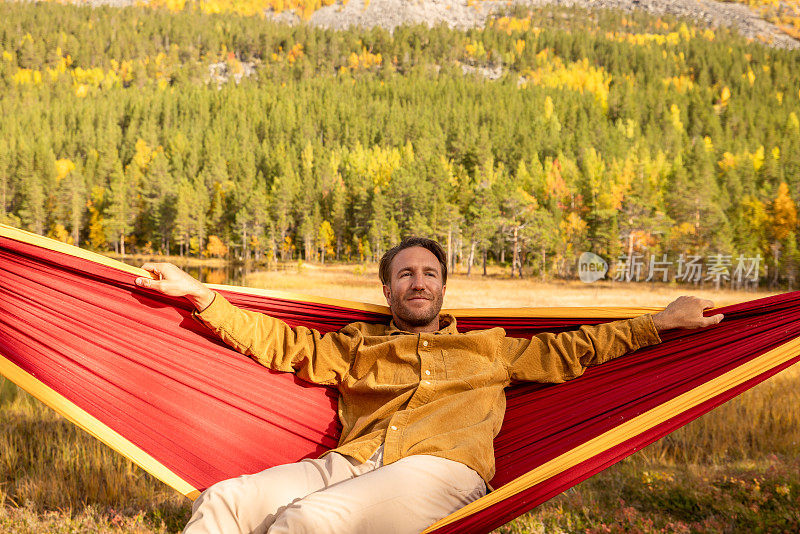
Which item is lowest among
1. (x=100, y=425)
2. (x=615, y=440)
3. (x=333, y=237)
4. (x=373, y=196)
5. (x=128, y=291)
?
(x=333, y=237)

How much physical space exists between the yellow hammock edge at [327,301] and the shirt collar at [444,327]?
0.08m

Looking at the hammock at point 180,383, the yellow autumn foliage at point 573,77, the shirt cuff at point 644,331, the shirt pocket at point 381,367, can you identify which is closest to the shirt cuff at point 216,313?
the hammock at point 180,383

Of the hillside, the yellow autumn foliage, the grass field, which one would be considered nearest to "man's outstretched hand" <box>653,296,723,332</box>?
the grass field

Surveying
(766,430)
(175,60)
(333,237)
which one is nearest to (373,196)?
(333,237)

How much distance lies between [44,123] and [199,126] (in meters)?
10.9

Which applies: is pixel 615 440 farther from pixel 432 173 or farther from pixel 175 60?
pixel 175 60

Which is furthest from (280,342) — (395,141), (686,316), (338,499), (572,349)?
(395,141)

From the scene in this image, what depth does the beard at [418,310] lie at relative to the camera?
1.84 m

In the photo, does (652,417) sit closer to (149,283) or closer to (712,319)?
(712,319)

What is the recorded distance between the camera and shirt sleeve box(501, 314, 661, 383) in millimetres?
1846

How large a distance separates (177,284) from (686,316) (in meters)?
1.44

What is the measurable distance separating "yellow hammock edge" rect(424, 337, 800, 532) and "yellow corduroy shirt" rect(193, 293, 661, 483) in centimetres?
17

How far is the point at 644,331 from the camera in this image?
1.83 meters

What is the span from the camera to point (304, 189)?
38.2 m
